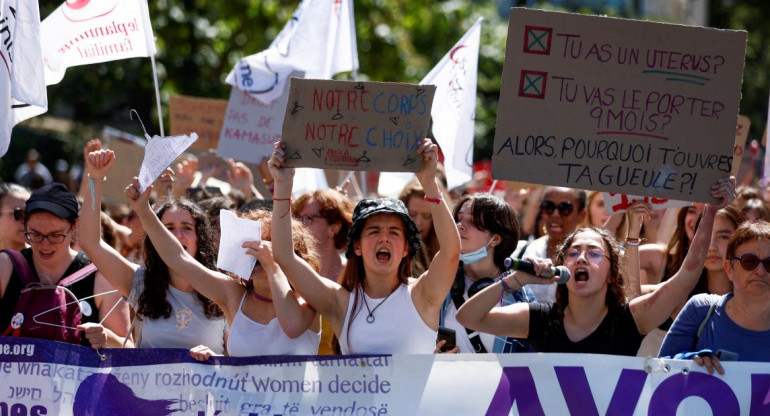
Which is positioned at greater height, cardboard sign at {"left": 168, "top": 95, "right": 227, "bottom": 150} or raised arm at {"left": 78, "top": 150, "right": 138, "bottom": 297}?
cardboard sign at {"left": 168, "top": 95, "right": 227, "bottom": 150}

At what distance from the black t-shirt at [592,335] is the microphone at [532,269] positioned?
0.91ft

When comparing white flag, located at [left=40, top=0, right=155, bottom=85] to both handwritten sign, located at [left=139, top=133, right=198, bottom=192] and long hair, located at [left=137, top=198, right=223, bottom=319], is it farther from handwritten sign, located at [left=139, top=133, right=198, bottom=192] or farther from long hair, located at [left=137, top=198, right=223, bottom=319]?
handwritten sign, located at [left=139, top=133, right=198, bottom=192]

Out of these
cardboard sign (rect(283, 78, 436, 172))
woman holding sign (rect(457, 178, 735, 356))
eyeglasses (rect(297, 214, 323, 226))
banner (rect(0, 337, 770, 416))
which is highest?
cardboard sign (rect(283, 78, 436, 172))

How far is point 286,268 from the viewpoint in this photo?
14.6 ft

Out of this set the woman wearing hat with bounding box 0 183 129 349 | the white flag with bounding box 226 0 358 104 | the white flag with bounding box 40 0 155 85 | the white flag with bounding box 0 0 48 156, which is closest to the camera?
the white flag with bounding box 0 0 48 156

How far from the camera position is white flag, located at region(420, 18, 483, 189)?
6637mm

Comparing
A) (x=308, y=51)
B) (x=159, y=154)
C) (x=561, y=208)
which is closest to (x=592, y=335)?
(x=159, y=154)

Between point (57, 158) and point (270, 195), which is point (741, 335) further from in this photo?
point (57, 158)

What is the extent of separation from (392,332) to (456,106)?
263 cm

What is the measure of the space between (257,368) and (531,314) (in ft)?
3.72

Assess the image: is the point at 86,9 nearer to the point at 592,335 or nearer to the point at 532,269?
the point at 532,269

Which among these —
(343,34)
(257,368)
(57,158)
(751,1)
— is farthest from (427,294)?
(751,1)

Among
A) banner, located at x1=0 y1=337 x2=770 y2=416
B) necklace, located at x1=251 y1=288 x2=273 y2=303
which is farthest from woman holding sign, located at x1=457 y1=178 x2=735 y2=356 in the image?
necklace, located at x1=251 y1=288 x2=273 y2=303

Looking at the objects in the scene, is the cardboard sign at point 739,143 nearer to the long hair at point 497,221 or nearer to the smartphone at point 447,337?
the long hair at point 497,221
